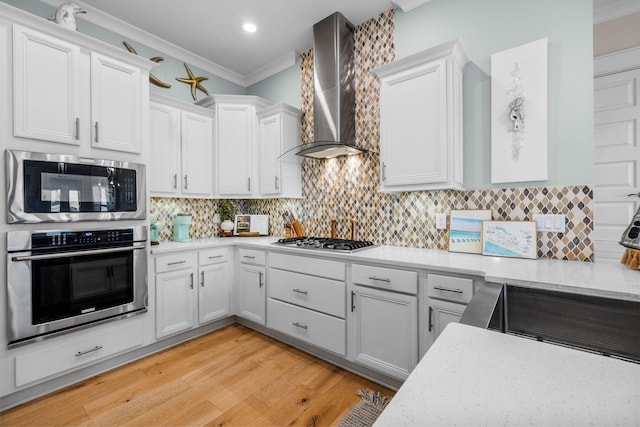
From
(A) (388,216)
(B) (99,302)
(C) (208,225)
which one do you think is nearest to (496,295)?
(A) (388,216)

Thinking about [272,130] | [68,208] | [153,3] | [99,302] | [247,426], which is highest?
[153,3]

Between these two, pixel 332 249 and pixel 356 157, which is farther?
pixel 356 157

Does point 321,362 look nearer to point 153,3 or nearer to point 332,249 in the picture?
point 332,249

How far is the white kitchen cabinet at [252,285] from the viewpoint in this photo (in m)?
2.87

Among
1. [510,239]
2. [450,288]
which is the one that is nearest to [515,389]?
[450,288]

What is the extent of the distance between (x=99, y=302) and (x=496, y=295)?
2616 mm

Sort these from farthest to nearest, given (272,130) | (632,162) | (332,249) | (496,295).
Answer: (272,130) < (332,249) < (632,162) < (496,295)

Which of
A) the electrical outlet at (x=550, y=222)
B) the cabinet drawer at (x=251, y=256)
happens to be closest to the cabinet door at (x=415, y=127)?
the electrical outlet at (x=550, y=222)

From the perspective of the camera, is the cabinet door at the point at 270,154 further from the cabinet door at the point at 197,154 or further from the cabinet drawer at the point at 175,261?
the cabinet drawer at the point at 175,261

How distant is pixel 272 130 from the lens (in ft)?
10.9

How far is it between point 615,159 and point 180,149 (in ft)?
11.4

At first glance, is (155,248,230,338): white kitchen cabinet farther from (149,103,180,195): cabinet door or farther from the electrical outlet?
the electrical outlet

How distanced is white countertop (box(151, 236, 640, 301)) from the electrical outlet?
21 cm

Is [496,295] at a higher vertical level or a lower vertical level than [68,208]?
lower
